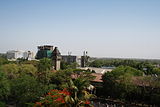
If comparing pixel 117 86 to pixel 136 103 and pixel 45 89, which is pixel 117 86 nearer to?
pixel 136 103

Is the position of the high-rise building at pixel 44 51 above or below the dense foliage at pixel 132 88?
above

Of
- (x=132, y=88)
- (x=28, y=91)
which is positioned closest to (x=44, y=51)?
(x=132, y=88)

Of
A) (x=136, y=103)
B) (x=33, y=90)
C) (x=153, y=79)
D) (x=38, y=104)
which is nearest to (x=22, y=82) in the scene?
(x=33, y=90)

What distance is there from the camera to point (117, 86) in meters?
25.8

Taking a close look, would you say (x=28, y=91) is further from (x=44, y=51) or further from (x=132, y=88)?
(x=44, y=51)

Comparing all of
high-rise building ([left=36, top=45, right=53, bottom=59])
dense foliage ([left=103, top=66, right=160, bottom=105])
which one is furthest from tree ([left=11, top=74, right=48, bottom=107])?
high-rise building ([left=36, top=45, right=53, bottom=59])

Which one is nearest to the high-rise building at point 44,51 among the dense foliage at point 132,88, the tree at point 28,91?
the dense foliage at point 132,88

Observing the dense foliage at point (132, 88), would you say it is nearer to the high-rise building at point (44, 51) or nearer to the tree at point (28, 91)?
the tree at point (28, 91)

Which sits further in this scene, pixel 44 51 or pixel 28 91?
pixel 44 51

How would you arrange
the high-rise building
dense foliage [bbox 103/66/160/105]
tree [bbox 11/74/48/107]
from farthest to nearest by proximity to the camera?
the high-rise building
dense foliage [bbox 103/66/160/105]
tree [bbox 11/74/48/107]

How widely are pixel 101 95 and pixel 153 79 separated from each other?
830 cm

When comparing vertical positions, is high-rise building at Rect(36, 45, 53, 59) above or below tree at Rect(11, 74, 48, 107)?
above

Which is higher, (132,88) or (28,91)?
(28,91)

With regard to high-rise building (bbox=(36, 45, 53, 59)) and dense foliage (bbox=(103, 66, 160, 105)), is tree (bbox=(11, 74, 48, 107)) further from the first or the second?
high-rise building (bbox=(36, 45, 53, 59))
